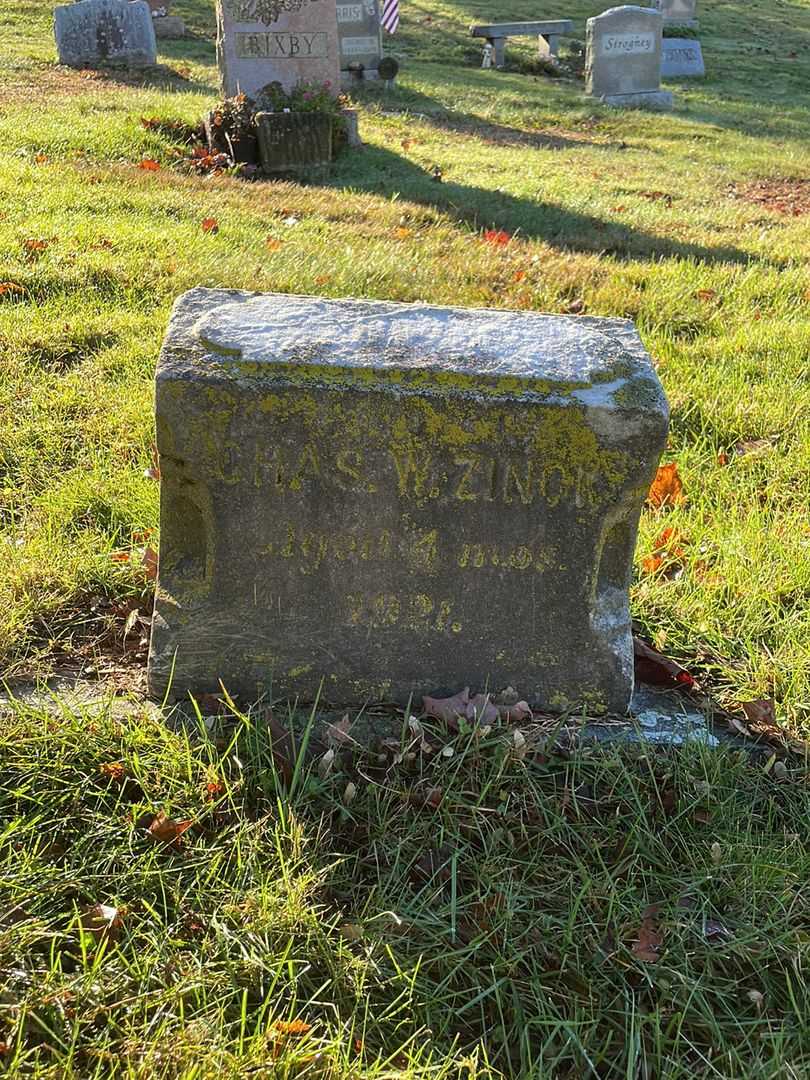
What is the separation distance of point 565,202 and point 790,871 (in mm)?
7151

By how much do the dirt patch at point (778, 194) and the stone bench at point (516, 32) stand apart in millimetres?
9057

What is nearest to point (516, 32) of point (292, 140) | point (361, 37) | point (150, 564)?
point (361, 37)

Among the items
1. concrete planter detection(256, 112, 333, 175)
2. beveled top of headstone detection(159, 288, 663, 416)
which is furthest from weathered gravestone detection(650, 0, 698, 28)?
beveled top of headstone detection(159, 288, 663, 416)

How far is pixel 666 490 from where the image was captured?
3.44m

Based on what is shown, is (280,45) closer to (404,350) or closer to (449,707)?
(404,350)

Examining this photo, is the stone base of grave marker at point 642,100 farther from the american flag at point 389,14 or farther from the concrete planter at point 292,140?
the concrete planter at point 292,140

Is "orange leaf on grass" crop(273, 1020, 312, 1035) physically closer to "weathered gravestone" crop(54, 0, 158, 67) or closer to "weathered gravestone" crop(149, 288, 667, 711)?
"weathered gravestone" crop(149, 288, 667, 711)

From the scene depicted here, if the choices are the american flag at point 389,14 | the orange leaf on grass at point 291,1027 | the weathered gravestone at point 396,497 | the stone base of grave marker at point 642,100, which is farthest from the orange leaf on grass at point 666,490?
the american flag at point 389,14

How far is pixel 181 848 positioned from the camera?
2.02 metres

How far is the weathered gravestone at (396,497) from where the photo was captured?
210cm

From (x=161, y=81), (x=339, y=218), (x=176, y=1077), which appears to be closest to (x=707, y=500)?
(x=176, y=1077)

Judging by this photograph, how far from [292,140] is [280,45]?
5.55 feet

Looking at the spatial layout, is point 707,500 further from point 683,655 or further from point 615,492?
point 615,492

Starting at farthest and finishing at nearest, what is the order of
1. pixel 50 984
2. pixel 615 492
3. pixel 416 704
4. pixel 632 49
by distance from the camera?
pixel 632 49
pixel 416 704
pixel 615 492
pixel 50 984
